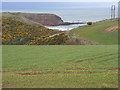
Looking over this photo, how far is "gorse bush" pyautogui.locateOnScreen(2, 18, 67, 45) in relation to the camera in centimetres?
2422

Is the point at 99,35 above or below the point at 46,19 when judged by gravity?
below

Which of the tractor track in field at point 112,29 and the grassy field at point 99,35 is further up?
the tractor track in field at point 112,29

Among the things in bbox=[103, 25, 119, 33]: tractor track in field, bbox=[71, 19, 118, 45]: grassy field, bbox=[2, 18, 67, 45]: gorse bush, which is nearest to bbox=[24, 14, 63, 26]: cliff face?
bbox=[2, 18, 67, 45]: gorse bush

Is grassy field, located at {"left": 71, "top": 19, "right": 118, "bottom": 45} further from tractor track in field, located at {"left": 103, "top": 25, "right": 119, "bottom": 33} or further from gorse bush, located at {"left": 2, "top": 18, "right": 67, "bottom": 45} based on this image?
gorse bush, located at {"left": 2, "top": 18, "right": 67, "bottom": 45}

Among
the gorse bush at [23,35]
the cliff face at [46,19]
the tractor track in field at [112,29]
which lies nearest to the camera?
the gorse bush at [23,35]

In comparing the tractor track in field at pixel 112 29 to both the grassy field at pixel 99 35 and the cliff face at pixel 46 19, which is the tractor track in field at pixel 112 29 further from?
the cliff face at pixel 46 19

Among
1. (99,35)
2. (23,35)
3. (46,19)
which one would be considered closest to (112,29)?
(99,35)

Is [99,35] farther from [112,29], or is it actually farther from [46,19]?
[46,19]

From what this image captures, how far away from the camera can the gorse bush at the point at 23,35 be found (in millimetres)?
24219

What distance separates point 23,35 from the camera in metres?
28.4

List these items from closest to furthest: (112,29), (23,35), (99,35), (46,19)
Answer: (99,35)
(112,29)
(23,35)
(46,19)

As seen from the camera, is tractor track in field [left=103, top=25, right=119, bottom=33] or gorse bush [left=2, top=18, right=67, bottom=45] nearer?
gorse bush [left=2, top=18, right=67, bottom=45]

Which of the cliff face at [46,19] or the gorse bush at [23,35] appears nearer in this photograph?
the gorse bush at [23,35]

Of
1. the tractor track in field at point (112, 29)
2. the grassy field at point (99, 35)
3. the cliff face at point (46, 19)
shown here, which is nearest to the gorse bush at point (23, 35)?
the grassy field at point (99, 35)
